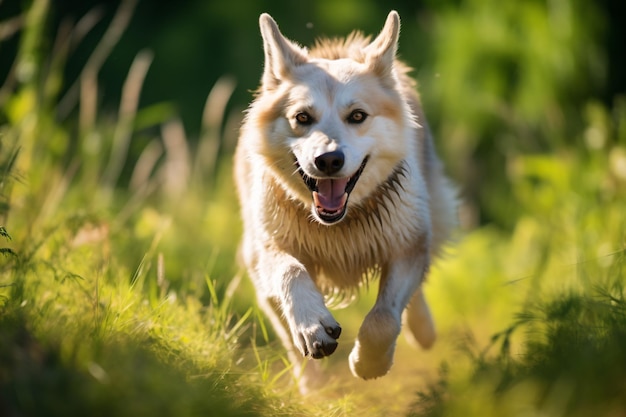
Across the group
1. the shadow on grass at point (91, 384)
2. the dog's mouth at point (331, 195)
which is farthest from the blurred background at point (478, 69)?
the shadow on grass at point (91, 384)

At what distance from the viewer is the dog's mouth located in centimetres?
366

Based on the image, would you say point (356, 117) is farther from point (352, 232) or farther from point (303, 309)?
point (303, 309)

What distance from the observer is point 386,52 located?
13.0 ft

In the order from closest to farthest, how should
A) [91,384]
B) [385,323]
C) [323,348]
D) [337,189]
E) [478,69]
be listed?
[91,384]
[323,348]
[385,323]
[337,189]
[478,69]

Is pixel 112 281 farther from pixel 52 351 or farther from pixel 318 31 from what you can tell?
pixel 318 31

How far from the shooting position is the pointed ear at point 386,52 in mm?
3904

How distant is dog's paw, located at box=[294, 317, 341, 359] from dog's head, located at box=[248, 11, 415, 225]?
494mm

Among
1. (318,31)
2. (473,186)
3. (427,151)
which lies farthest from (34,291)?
(318,31)

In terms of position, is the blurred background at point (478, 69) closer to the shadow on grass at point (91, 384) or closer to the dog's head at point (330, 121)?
the dog's head at point (330, 121)

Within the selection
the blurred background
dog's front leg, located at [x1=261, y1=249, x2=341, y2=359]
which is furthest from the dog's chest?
the blurred background

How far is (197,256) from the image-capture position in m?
6.11

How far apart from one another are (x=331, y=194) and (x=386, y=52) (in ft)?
2.51

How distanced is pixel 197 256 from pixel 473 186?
12.5ft

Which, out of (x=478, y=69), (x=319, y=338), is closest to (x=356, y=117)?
(x=319, y=338)
